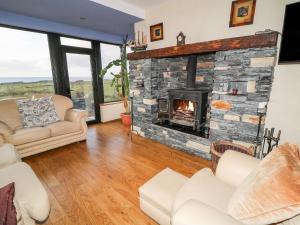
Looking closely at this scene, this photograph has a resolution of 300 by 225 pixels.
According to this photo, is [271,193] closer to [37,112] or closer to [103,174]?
[103,174]

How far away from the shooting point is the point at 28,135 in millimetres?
2641

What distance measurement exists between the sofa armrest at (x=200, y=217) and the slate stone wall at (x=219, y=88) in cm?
163

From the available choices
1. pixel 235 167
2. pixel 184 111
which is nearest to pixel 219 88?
pixel 184 111

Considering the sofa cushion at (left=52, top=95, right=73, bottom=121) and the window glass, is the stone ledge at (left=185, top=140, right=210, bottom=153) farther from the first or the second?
the window glass

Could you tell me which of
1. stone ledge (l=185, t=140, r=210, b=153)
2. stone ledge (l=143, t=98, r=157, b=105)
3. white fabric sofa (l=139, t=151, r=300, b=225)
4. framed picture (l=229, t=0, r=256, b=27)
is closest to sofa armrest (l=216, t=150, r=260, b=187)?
white fabric sofa (l=139, t=151, r=300, b=225)

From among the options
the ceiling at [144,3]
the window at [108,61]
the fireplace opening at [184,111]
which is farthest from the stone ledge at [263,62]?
the window at [108,61]

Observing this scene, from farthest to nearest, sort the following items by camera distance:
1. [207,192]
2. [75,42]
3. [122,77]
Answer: [122,77]
[75,42]
[207,192]

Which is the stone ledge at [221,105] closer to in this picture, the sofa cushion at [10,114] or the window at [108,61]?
the window at [108,61]

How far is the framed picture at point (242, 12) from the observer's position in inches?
86.6

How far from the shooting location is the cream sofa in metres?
2.60

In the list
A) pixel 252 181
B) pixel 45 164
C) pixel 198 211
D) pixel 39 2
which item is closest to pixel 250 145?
pixel 252 181

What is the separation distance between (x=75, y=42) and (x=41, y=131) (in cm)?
245

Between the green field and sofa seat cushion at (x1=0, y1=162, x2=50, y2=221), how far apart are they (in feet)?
8.02

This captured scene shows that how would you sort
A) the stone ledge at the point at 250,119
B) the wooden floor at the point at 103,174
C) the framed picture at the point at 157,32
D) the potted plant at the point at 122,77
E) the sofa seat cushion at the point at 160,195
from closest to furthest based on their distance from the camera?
the sofa seat cushion at the point at 160,195
the wooden floor at the point at 103,174
the stone ledge at the point at 250,119
the framed picture at the point at 157,32
the potted plant at the point at 122,77
